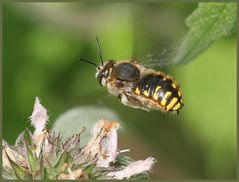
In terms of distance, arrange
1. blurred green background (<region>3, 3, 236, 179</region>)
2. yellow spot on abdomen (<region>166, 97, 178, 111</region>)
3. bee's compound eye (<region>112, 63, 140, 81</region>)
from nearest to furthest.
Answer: yellow spot on abdomen (<region>166, 97, 178, 111</region>) < bee's compound eye (<region>112, 63, 140, 81</region>) < blurred green background (<region>3, 3, 236, 179</region>)

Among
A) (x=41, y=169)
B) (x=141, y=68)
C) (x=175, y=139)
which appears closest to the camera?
(x=41, y=169)

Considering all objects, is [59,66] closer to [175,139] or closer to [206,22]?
[175,139]

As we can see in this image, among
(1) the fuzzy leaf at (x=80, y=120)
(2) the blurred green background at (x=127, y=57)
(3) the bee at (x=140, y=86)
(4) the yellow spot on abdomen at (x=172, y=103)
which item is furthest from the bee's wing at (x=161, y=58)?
(2) the blurred green background at (x=127, y=57)

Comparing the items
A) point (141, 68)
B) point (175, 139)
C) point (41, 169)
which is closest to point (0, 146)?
point (41, 169)

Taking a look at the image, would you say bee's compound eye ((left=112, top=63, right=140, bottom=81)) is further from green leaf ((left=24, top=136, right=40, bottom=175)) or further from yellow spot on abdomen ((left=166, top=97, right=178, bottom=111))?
green leaf ((left=24, top=136, right=40, bottom=175))

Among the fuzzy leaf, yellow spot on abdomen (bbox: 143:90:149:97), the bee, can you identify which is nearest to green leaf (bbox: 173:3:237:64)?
the bee

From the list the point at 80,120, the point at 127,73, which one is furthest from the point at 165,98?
the point at 80,120

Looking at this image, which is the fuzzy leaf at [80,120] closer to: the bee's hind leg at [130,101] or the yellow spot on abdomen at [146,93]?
the bee's hind leg at [130,101]
